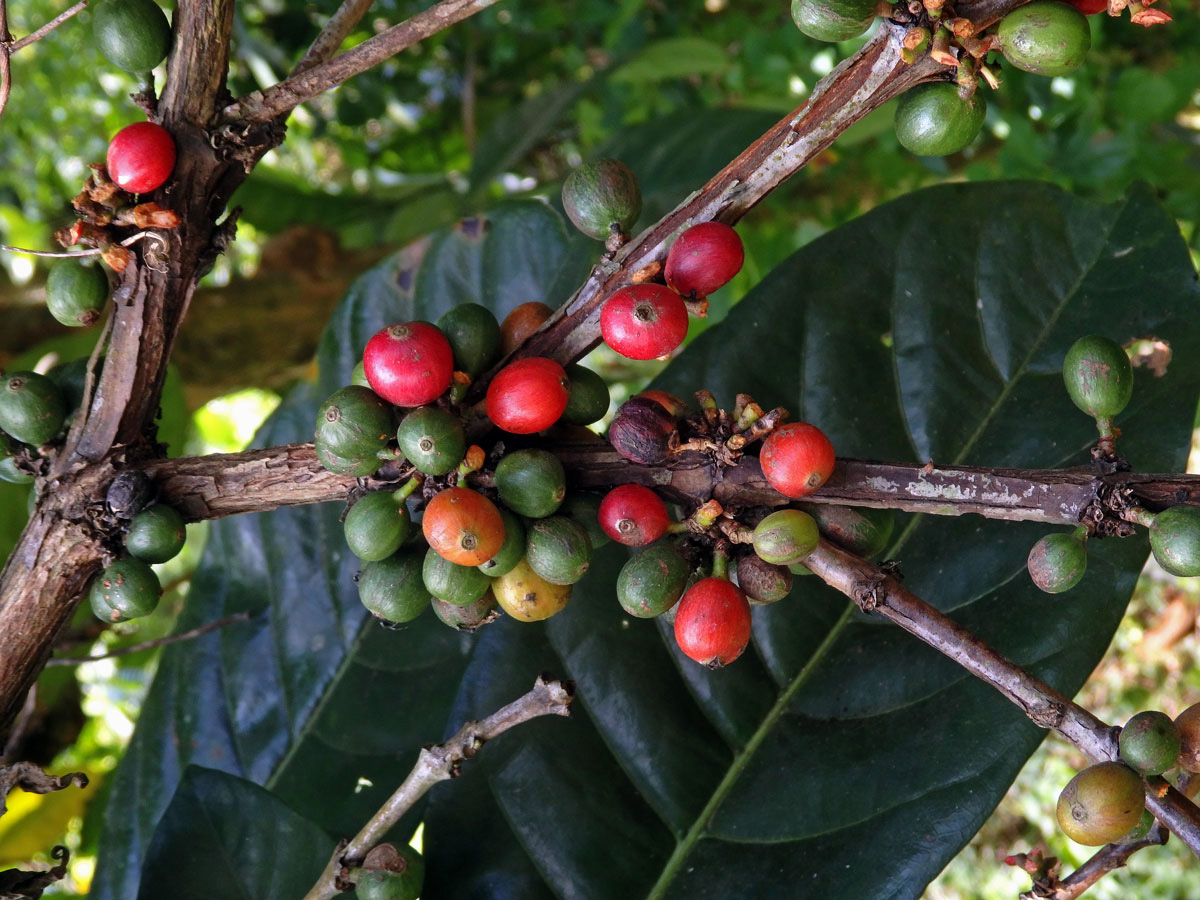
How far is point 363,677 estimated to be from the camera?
6.42ft

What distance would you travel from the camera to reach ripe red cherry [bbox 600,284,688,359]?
108cm

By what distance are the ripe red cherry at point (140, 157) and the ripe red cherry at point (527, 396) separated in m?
0.50

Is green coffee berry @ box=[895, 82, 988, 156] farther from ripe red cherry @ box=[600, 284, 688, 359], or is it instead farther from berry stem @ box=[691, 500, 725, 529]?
berry stem @ box=[691, 500, 725, 529]

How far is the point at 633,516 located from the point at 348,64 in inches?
26.0

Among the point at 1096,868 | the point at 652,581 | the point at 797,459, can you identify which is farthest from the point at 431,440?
the point at 1096,868

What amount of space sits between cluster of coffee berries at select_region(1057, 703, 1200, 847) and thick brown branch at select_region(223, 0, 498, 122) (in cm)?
103

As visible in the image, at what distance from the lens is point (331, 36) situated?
1308mm

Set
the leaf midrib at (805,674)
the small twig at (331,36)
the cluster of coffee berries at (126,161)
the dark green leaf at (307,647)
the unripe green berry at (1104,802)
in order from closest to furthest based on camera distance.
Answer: the unripe green berry at (1104,802) < the cluster of coffee berries at (126,161) < the small twig at (331,36) < the leaf midrib at (805,674) < the dark green leaf at (307,647)

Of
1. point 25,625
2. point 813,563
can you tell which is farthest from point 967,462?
point 25,625

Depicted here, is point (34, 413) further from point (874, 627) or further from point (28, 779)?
point (874, 627)

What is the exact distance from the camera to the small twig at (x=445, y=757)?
1.17 meters

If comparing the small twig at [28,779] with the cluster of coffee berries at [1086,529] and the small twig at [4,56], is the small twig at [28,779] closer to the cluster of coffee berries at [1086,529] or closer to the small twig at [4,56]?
the small twig at [4,56]

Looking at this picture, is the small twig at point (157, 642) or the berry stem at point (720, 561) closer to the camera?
the berry stem at point (720, 561)

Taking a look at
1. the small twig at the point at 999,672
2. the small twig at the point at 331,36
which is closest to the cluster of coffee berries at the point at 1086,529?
the small twig at the point at 999,672
